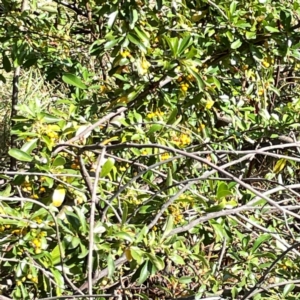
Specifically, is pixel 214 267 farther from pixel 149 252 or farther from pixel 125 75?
pixel 125 75

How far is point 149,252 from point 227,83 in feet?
3.03

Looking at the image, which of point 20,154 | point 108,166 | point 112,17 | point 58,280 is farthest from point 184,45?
point 58,280

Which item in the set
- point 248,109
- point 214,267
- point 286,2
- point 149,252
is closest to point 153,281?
point 214,267

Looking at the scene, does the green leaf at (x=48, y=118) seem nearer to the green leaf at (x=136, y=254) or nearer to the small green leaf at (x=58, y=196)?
the small green leaf at (x=58, y=196)

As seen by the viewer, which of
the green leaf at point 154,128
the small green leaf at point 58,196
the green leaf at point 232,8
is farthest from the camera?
the green leaf at point 232,8

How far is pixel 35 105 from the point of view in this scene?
146 cm

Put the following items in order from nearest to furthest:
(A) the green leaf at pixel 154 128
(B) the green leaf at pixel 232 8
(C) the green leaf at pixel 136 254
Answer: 1. (C) the green leaf at pixel 136 254
2. (A) the green leaf at pixel 154 128
3. (B) the green leaf at pixel 232 8

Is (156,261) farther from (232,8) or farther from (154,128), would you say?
(232,8)

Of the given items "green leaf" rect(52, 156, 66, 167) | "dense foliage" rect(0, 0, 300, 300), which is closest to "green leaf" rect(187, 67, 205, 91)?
"dense foliage" rect(0, 0, 300, 300)

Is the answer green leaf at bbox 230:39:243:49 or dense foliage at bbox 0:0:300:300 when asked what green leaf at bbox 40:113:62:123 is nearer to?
dense foliage at bbox 0:0:300:300

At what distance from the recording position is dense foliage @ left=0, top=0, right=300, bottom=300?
1.27m

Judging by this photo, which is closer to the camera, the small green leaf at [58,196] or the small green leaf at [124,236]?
the small green leaf at [124,236]

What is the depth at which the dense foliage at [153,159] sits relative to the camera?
1274mm

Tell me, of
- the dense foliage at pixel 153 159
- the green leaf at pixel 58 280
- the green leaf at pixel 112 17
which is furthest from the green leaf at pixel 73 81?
the green leaf at pixel 58 280
